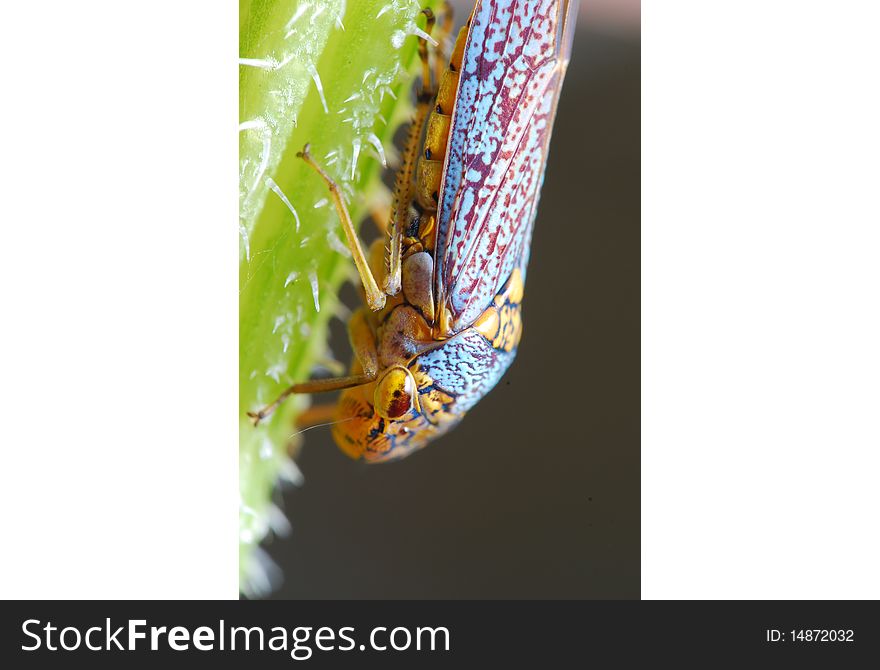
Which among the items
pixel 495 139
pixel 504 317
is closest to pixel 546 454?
pixel 504 317

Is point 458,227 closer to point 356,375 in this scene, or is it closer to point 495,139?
point 495,139

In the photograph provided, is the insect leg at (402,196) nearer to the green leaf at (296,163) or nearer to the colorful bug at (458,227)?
the colorful bug at (458,227)

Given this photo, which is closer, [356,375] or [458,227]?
[458,227]

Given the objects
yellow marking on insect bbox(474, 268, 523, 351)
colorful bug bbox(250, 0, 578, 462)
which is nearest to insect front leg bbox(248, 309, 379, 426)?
colorful bug bbox(250, 0, 578, 462)

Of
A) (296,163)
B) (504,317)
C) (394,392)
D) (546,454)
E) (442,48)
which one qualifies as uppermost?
(442,48)

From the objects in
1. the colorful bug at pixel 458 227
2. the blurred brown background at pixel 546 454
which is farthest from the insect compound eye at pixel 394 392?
the blurred brown background at pixel 546 454

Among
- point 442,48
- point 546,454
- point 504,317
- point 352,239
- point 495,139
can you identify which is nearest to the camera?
point 352,239

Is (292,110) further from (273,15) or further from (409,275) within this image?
(409,275)
